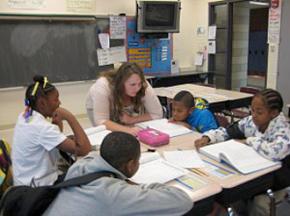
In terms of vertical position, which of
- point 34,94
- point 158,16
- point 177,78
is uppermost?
point 158,16

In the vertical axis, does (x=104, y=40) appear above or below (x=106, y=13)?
below

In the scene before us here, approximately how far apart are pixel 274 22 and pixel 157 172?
3783mm

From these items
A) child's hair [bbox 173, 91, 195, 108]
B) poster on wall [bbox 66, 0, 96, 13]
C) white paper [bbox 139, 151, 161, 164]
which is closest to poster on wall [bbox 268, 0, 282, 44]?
poster on wall [bbox 66, 0, 96, 13]

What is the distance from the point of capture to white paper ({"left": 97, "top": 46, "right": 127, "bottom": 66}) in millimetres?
4674

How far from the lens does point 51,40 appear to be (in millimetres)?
4230

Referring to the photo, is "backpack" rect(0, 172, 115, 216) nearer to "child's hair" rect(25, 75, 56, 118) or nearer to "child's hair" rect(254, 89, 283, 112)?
"child's hair" rect(25, 75, 56, 118)

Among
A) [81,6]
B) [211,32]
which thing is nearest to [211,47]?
[211,32]

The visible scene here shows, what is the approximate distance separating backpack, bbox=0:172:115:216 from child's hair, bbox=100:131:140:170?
0.05m

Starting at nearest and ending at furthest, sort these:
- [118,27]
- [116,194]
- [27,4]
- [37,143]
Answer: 1. [116,194]
2. [37,143]
3. [27,4]
4. [118,27]

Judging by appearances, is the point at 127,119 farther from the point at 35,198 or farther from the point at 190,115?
the point at 35,198

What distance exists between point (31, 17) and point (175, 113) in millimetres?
2645

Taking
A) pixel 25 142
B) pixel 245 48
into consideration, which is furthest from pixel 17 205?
pixel 245 48

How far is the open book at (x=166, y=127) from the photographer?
2.19m

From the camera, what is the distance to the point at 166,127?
2299 mm
